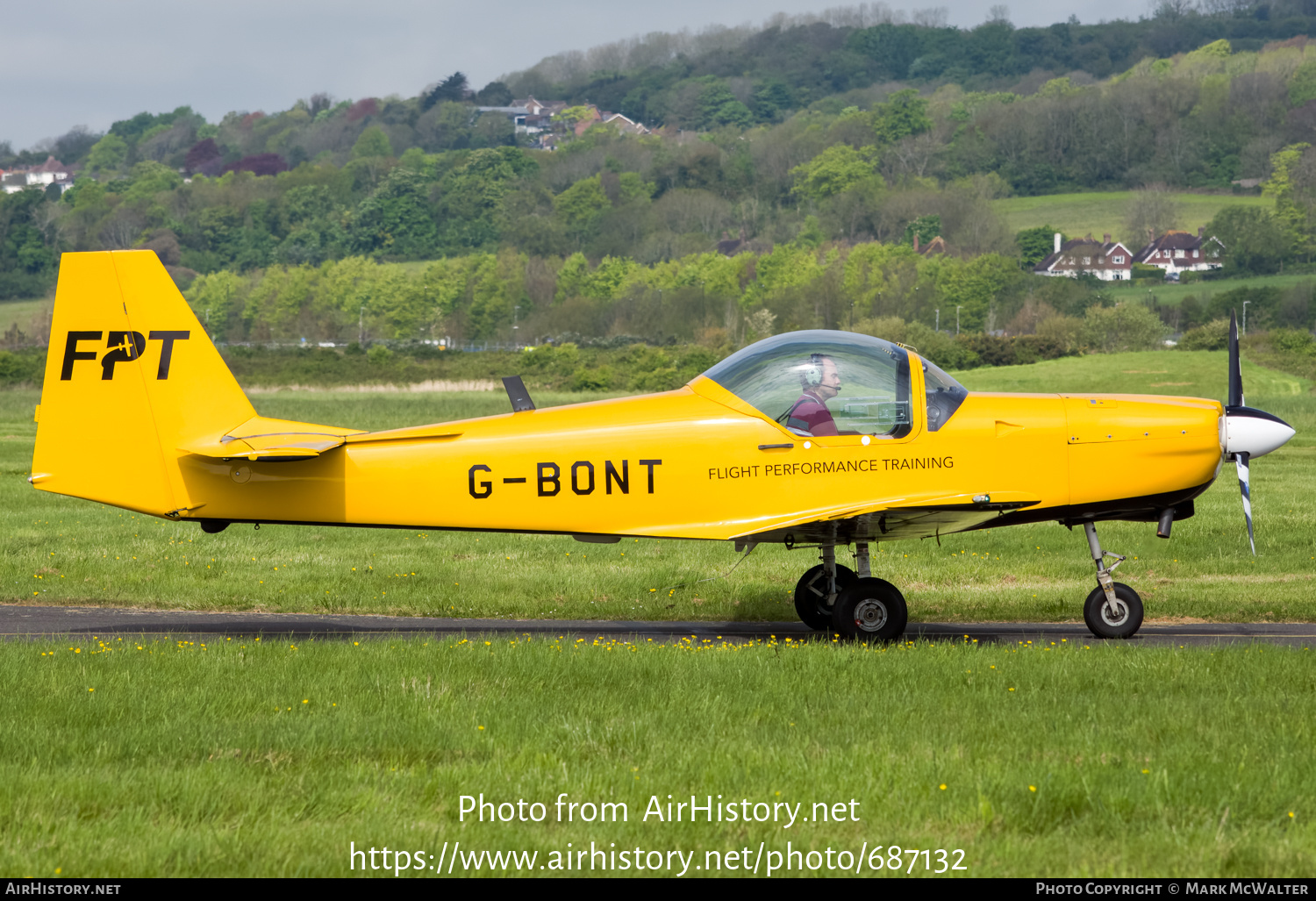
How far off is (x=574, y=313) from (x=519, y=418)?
12463 centimetres

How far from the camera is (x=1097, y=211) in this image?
607 feet

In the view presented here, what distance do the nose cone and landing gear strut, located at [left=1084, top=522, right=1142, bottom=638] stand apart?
4.23 feet

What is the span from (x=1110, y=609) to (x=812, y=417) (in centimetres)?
305

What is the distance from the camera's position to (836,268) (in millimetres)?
131250

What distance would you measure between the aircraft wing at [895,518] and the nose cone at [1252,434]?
1.68m

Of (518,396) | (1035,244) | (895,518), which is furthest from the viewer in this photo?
(1035,244)

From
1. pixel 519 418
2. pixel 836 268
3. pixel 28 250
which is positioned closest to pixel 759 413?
pixel 519 418

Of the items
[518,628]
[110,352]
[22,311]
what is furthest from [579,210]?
[110,352]

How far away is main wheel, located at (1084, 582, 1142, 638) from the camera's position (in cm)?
1070

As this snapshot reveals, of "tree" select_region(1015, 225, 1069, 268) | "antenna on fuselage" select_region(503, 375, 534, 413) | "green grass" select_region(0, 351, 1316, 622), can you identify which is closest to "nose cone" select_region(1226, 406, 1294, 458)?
"green grass" select_region(0, 351, 1316, 622)

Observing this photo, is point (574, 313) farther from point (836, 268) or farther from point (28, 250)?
point (28, 250)

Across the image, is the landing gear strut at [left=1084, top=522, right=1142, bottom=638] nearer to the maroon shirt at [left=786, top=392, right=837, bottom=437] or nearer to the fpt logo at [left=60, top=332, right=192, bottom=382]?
the maroon shirt at [left=786, top=392, right=837, bottom=437]

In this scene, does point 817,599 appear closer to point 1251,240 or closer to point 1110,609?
point 1110,609

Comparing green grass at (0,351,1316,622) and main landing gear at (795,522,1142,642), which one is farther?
green grass at (0,351,1316,622)
